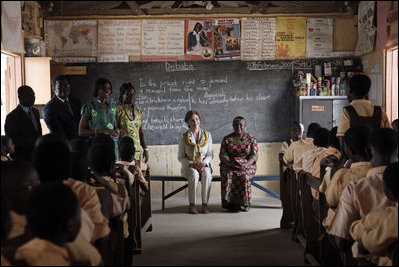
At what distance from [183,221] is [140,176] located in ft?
A: 5.72

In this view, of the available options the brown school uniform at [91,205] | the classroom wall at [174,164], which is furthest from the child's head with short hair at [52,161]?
the classroom wall at [174,164]

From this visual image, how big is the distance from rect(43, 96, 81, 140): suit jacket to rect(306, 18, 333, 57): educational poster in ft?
13.3

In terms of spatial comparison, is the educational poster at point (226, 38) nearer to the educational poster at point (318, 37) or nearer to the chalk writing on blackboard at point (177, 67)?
the chalk writing on blackboard at point (177, 67)

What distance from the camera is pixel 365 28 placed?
7.05 meters

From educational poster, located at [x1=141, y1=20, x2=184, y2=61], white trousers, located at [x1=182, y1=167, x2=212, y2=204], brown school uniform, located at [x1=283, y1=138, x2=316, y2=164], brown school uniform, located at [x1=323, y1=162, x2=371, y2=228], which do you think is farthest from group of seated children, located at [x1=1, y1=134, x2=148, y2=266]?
educational poster, located at [x1=141, y1=20, x2=184, y2=61]

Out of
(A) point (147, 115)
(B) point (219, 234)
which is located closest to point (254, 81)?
(A) point (147, 115)

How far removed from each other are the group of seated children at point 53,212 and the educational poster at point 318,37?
5.28m

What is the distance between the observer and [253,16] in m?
7.59

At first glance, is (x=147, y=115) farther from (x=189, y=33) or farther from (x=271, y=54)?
(x=271, y=54)

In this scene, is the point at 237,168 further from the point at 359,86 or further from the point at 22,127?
the point at 22,127

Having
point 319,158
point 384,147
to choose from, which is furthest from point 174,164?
point 384,147

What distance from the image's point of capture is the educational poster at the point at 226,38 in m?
7.59

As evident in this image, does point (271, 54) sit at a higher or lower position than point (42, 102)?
higher

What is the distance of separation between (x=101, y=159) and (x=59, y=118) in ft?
5.74
